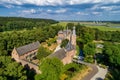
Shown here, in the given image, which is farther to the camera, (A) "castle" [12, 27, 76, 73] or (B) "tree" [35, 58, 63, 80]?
(A) "castle" [12, 27, 76, 73]

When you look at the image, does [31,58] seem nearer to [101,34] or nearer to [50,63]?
[50,63]

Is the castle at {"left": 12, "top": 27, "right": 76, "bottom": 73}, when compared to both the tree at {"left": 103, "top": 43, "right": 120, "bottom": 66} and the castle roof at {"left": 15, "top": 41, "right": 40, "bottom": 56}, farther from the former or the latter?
the tree at {"left": 103, "top": 43, "right": 120, "bottom": 66}

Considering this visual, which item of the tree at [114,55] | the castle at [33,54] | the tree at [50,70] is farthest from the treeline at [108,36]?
the tree at [50,70]

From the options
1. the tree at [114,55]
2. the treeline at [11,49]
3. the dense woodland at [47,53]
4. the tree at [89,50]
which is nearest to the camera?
the treeline at [11,49]

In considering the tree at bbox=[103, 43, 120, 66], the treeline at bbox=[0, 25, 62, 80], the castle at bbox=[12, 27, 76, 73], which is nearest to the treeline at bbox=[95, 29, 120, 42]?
the treeline at bbox=[0, 25, 62, 80]

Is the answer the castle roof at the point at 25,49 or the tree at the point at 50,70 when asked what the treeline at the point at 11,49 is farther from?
the castle roof at the point at 25,49

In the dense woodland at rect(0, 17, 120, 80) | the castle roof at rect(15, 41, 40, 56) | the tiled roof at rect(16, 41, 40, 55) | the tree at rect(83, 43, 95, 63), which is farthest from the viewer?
the tiled roof at rect(16, 41, 40, 55)

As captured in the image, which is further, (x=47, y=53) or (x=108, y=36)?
(x=108, y=36)

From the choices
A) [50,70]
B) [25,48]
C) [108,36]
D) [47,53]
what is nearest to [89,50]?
[47,53]

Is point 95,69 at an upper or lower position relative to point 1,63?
lower

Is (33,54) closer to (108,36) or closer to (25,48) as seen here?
(25,48)

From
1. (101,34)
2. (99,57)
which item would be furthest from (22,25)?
(99,57)
